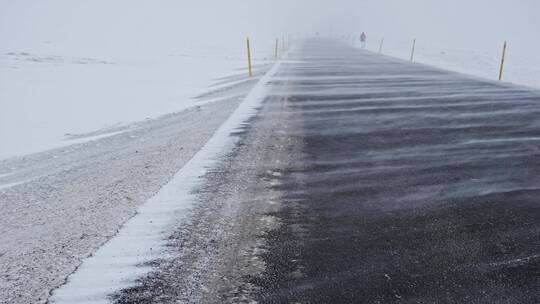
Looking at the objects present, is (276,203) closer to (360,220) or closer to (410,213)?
(360,220)

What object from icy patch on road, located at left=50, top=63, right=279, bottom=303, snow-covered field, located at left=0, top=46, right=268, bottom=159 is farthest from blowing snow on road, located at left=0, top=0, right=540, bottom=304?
snow-covered field, located at left=0, top=46, right=268, bottom=159

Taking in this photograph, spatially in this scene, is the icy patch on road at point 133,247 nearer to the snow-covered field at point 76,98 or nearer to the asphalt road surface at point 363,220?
the asphalt road surface at point 363,220

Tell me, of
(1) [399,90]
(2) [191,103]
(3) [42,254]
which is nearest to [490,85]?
(1) [399,90]

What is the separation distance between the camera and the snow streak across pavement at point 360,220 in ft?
8.62

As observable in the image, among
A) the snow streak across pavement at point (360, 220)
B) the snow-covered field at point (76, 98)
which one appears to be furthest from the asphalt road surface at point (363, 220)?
the snow-covered field at point (76, 98)

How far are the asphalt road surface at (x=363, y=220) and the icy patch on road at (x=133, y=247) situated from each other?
0.42 feet

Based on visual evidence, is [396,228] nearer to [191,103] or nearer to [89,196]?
[89,196]

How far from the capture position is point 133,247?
3092 mm

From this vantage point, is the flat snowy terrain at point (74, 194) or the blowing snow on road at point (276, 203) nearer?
the blowing snow on road at point (276, 203)

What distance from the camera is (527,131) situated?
715cm

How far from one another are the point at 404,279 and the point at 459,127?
17.5 feet

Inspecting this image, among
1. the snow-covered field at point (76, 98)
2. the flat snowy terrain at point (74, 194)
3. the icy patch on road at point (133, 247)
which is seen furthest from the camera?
the snow-covered field at point (76, 98)

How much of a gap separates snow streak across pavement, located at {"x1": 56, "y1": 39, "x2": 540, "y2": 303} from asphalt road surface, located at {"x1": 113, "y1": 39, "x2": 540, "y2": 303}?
0.01 meters

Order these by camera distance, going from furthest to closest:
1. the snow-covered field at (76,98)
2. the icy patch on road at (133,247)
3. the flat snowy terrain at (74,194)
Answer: the snow-covered field at (76,98), the flat snowy terrain at (74,194), the icy patch on road at (133,247)
